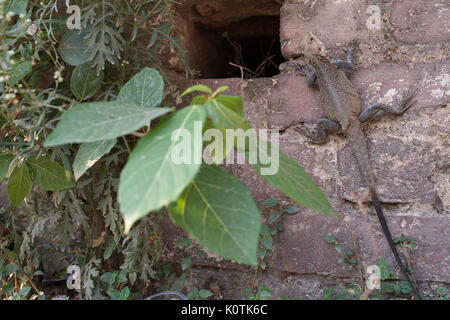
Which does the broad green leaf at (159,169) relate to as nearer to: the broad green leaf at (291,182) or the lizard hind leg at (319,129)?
the broad green leaf at (291,182)

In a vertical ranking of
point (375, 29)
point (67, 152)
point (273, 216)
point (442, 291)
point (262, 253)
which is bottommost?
point (442, 291)

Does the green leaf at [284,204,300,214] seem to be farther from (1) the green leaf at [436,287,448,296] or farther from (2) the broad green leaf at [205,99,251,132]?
(2) the broad green leaf at [205,99,251,132]

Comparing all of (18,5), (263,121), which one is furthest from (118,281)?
(18,5)

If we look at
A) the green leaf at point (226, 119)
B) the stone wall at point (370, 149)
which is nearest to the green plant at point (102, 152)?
the green leaf at point (226, 119)

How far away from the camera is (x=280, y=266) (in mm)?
1329

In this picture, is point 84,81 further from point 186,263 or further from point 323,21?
point 323,21

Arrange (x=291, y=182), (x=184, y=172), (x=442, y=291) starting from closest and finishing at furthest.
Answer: (x=184, y=172)
(x=291, y=182)
(x=442, y=291)

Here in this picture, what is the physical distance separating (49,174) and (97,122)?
584mm

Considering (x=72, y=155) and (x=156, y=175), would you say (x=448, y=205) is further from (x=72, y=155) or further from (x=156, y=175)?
(x=72, y=155)

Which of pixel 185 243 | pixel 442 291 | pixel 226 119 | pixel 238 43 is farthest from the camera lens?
pixel 238 43

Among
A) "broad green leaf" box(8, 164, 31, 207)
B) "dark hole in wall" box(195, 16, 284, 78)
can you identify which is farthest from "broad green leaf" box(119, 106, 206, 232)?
"dark hole in wall" box(195, 16, 284, 78)

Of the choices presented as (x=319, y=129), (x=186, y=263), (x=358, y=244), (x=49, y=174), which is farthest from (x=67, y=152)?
(x=358, y=244)

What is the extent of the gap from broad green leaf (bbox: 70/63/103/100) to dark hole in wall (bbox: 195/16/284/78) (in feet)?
2.23

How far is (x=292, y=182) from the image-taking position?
0.81 m
